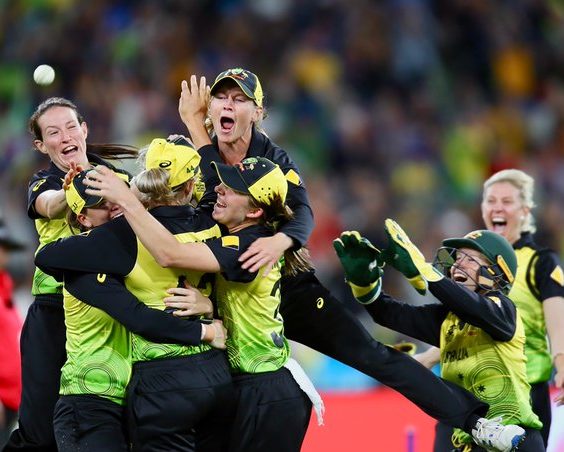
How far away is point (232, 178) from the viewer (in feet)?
16.4

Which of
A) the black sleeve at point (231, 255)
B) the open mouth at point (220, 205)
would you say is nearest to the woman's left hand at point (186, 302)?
the black sleeve at point (231, 255)

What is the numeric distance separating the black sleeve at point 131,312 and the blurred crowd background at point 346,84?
252 inches

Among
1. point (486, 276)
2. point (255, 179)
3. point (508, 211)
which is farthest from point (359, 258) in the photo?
point (508, 211)

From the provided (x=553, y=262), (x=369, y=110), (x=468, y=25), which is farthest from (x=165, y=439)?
(x=468, y=25)

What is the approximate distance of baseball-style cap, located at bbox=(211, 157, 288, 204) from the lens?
196 inches

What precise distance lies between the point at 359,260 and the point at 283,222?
1.34 ft

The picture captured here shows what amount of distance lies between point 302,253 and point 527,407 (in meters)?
1.23

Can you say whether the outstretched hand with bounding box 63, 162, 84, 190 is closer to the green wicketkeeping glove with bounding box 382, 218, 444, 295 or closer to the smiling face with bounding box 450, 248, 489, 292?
the green wicketkeeping glove with bounding box 382, 218, 444, 295

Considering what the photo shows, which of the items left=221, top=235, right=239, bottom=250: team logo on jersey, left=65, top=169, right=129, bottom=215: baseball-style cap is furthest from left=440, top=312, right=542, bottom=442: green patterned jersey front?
left=65, top=169, right=129, bottom=215: baseball-style cap

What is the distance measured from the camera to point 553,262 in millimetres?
6242

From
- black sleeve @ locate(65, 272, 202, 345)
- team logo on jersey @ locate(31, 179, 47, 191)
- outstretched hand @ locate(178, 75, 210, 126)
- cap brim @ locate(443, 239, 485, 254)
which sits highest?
outstretched hand @ locate(178, 75, 210, 126)

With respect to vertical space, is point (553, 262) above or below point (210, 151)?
below

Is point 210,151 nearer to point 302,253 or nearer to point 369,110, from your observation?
point 302,253

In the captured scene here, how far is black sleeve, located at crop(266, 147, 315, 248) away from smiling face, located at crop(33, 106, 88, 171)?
0.90m
